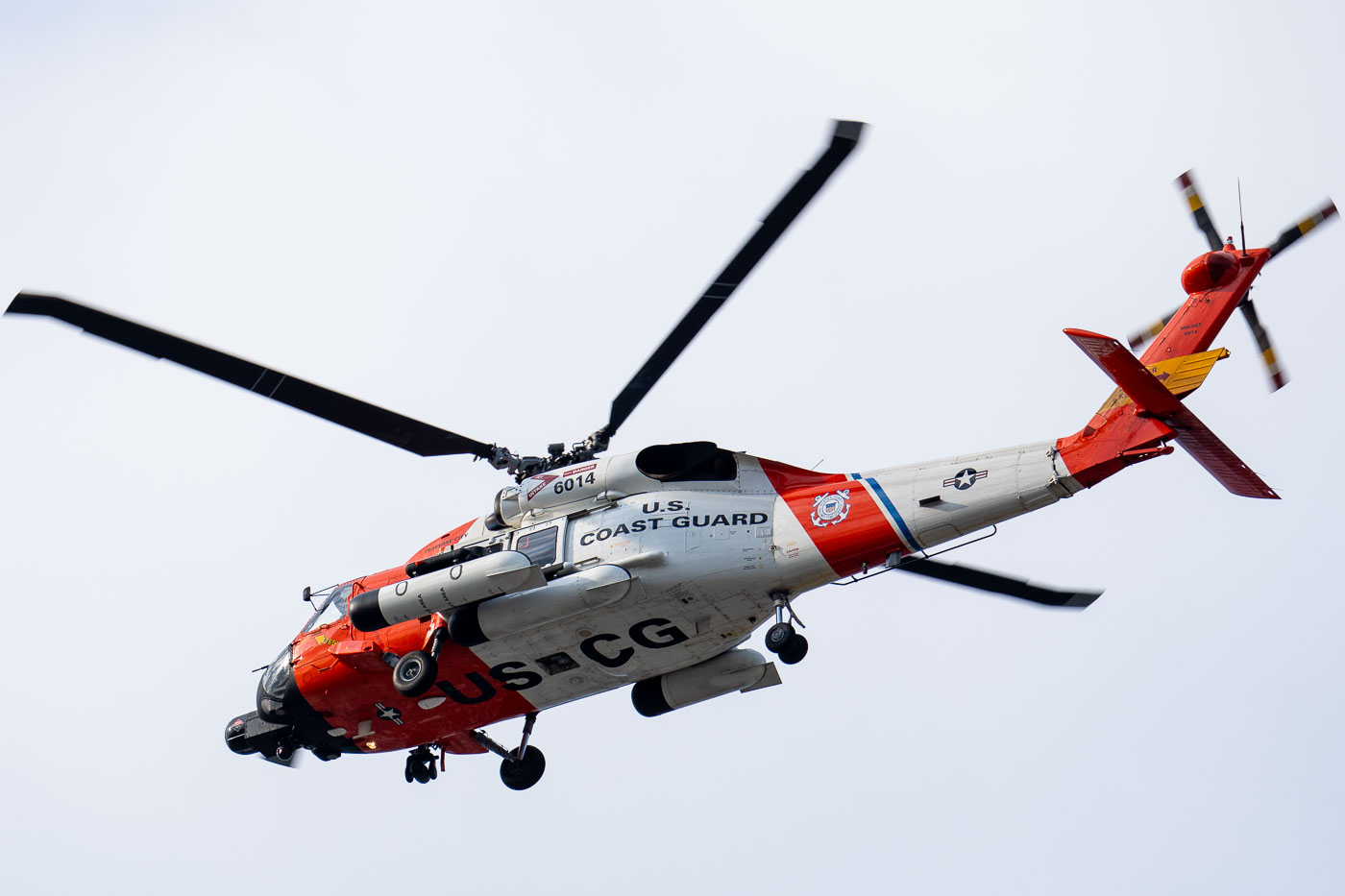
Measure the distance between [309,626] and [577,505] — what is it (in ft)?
14.2

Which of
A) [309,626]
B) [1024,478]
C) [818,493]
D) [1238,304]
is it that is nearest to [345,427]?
[309,626]

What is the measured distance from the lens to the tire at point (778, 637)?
1684 cm

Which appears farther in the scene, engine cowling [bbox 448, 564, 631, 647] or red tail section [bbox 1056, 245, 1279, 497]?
engine cowling [bbox 448, 564, 631, 647]

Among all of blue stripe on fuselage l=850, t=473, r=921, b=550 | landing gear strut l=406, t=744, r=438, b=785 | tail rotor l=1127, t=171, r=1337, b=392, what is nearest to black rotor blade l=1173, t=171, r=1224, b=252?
tail rotor l=1127, t=171, r=1337, b=392

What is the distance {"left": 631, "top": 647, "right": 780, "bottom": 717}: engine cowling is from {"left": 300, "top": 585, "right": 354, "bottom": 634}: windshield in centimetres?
400

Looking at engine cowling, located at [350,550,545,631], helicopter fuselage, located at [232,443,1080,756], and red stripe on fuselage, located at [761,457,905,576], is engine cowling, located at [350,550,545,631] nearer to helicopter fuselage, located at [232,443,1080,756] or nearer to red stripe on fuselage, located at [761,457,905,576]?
helicopter fuselage, located at [232,443,1080,756]

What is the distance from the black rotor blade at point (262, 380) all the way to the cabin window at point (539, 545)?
1258 millimetres

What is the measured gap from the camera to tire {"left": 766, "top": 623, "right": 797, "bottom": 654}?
55.3ft

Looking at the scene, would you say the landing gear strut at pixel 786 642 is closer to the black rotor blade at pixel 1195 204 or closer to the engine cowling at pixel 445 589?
the engine cowling at pixel 445 589

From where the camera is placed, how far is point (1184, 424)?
1555cm

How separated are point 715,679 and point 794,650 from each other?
2.44 m

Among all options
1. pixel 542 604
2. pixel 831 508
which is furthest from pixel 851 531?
pixel 542 604

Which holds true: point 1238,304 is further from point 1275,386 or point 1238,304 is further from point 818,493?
point 818,493

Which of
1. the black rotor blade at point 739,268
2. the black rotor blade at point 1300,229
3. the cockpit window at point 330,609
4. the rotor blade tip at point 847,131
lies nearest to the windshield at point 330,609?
the cockpit window at point 330,609
